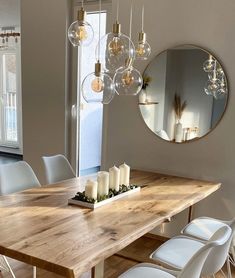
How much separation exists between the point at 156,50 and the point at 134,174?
120 cm

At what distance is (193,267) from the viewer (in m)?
1.50

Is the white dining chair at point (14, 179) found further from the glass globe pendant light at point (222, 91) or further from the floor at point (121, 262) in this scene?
the glass globe pendant light at point (222, 91)

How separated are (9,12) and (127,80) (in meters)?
4.04

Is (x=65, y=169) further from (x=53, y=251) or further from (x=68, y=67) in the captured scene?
(x=53, y=251)

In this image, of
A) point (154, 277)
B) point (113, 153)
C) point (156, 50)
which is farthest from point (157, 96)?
point (154, 277)

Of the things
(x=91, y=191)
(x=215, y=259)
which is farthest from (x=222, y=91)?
(x=215, y=259)

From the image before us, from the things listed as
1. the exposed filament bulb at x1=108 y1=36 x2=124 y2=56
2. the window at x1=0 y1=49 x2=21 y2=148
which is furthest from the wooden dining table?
the window at x1=0 y1=49 x2=21 y2=148

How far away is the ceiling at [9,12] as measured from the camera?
16.0 feet

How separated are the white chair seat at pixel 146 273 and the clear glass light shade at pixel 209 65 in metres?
1.88

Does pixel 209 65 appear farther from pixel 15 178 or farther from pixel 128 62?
pixel 15 178

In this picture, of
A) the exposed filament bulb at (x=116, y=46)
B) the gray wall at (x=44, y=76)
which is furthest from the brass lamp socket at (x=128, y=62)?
the gray wall at (x=44, y=76)

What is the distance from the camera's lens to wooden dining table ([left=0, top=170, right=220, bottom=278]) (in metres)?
1.47

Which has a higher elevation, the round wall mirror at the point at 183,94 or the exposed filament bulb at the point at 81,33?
the exposed filament bulb at the point at 81,33

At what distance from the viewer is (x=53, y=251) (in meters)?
1.49
